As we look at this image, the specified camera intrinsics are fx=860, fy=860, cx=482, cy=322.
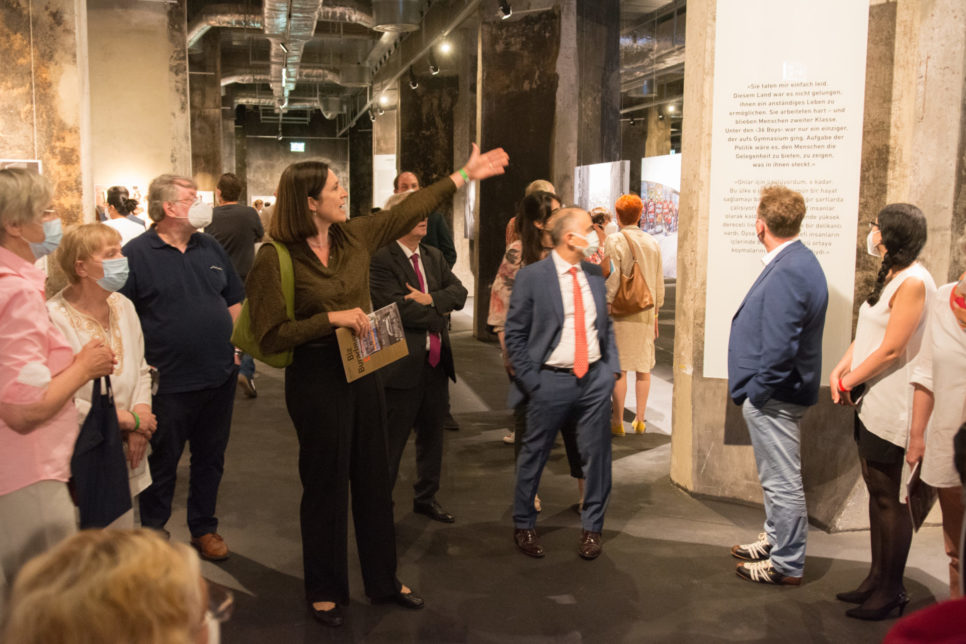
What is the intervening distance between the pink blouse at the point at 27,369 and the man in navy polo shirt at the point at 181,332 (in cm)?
165

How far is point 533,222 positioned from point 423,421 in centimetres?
124

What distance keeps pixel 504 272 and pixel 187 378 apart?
7.14 ft

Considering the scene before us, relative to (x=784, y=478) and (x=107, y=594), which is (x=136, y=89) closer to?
(x=784, y=478)

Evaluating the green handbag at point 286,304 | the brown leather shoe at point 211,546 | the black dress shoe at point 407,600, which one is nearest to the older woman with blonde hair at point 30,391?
the green handbag at point 286,304

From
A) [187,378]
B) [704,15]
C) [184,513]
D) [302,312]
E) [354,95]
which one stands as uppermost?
[354,95]

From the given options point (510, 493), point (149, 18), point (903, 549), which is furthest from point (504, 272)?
point (149, 18)

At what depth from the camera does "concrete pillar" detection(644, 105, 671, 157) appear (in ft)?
71.9

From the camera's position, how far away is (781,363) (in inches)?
142

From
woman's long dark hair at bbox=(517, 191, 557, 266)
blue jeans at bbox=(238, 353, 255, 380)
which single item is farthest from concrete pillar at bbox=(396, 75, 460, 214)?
woman's long dark hair at bbox=(517, 191, 557, 266)

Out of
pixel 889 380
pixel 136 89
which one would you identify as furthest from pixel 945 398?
pixel 136 89

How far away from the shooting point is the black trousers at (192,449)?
151 inches

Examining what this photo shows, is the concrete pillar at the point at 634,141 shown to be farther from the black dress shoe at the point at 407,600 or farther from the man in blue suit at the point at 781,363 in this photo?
the black dress shoe at the point at 407,600

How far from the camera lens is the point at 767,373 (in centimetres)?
364

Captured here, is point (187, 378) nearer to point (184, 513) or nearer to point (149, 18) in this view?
point (184, 513)
